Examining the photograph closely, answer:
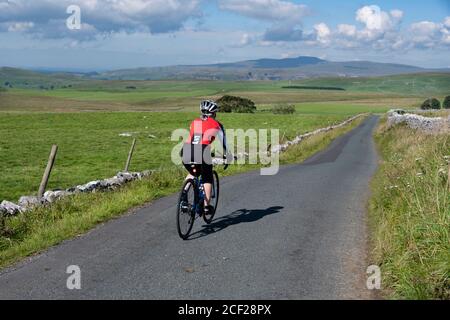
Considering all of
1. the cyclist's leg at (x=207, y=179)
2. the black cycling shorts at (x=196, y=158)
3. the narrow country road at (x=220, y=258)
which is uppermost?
the black cycling shorts at (x=196, y=158)

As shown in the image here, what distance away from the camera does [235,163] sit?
20.6 metres

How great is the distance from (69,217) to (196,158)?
3259 millimetres

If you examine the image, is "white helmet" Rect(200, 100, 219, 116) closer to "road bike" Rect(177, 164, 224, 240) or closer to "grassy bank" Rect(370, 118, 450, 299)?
"road bike" Rect(177, 164, 224, 240)

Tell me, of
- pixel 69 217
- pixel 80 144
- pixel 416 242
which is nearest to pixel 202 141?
pixel 69 217

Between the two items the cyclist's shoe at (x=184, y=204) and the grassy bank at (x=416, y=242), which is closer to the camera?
the grassy bank at (x=416, y=242)

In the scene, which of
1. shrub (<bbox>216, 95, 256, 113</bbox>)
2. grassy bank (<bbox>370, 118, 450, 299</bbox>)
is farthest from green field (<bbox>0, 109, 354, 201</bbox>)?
shrub (<bbox>216, 95, 256, 113</bbox>)

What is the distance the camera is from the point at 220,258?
7.25 meters

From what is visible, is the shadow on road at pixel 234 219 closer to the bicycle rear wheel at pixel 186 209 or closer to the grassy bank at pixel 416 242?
the bicycle rear wheel at pixel 186 209

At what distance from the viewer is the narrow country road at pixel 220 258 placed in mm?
5910

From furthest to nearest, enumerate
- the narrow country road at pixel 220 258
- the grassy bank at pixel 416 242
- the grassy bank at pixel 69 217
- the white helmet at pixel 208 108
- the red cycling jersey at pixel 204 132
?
the white helmet at pixel 208 108 < the red cycling jersey at pixel 204 132 < the grassy bank at pixel 69 217 < the narrow country road at pixel 220 258 < the grassy bank at pixel 416 242

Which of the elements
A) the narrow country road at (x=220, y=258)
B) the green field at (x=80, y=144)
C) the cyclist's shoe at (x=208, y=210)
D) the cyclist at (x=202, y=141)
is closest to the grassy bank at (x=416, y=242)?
the narrow country road at (x=220, y=258)

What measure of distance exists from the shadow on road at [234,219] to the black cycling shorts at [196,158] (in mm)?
1126

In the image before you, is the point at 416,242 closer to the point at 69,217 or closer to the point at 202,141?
the point at 202,141

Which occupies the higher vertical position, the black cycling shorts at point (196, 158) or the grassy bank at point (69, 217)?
the black cycling shorts at point (196, 158)
